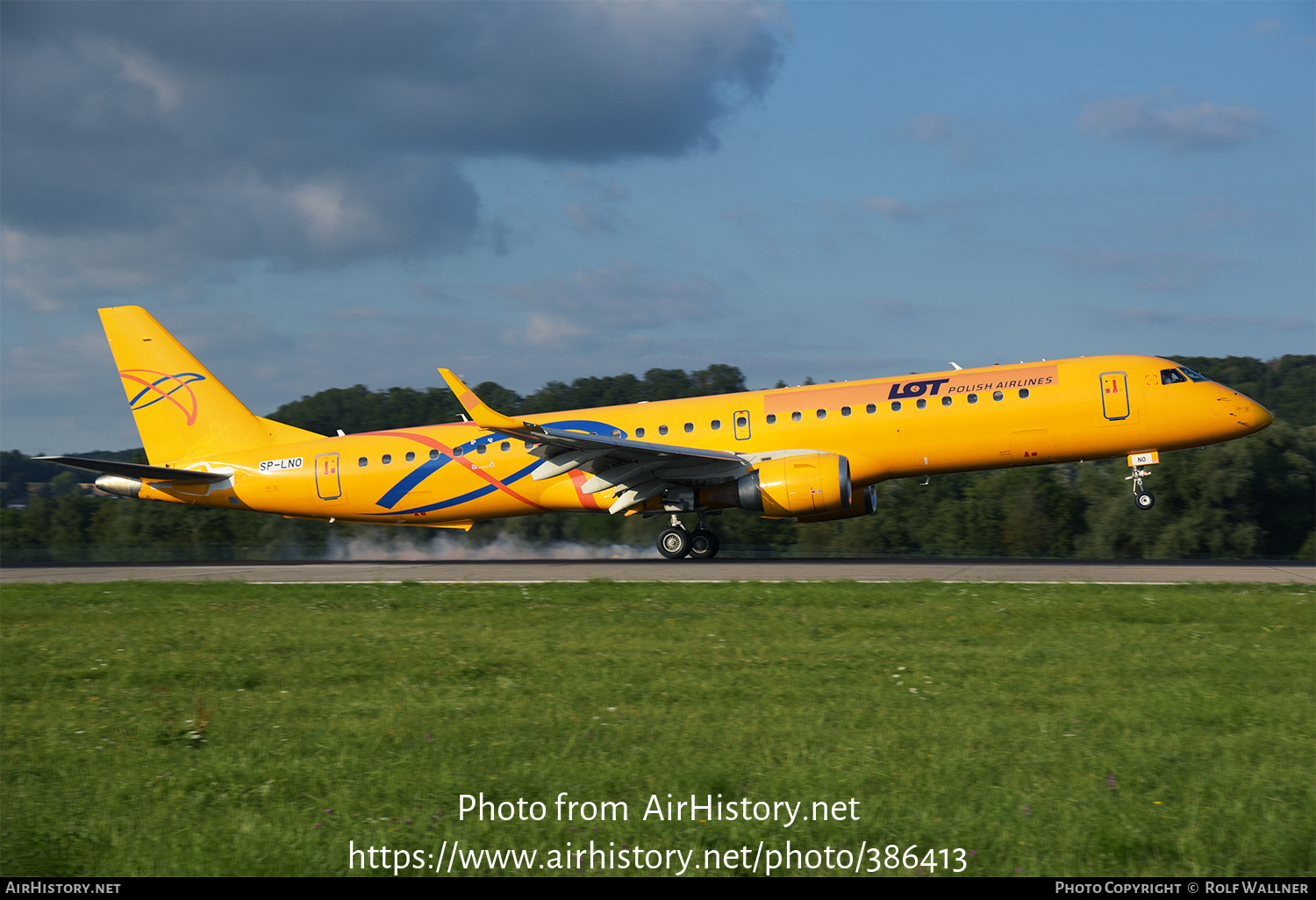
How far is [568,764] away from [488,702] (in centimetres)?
215

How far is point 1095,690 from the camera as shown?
918cm

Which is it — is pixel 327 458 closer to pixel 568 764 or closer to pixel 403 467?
pixel 403 467

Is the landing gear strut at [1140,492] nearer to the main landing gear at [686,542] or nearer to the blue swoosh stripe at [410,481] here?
the main landing gear at [686,542]

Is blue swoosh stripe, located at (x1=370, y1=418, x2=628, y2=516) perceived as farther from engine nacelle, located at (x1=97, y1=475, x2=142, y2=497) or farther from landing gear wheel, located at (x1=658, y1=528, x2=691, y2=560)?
engine nacelle, located at (x1=97, y1=475, x2=142, y2=497)

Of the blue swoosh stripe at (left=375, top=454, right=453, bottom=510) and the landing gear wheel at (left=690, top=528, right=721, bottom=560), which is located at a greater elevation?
the blue swoosh stripe at (left=375, top=454, right=453, bottom=510)

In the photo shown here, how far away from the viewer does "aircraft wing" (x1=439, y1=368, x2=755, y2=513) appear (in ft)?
71.9

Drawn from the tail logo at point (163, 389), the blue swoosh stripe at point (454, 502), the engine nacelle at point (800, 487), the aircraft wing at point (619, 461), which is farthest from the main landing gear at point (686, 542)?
the tail logo at point (163, 389)

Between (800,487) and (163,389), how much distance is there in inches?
730

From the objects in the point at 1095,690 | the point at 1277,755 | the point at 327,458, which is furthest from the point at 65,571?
the point at 1277,755

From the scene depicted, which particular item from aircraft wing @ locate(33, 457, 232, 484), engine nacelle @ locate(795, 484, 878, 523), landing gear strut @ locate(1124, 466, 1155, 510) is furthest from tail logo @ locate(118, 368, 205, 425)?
landing gear strut @ locate(1124, 466, 1155, 510)

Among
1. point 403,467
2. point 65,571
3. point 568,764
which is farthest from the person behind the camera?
point 403,467

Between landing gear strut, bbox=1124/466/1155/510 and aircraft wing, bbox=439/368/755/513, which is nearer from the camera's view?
landing gear strut, bbox=1124/466/1155/510

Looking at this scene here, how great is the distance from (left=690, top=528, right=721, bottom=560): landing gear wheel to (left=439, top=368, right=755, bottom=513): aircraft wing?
1507mm

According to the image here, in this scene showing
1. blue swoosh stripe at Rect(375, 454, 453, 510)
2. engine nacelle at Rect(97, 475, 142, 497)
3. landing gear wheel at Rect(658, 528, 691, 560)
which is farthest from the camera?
engine nacelle at Rect(97, 475, 142, 497)
